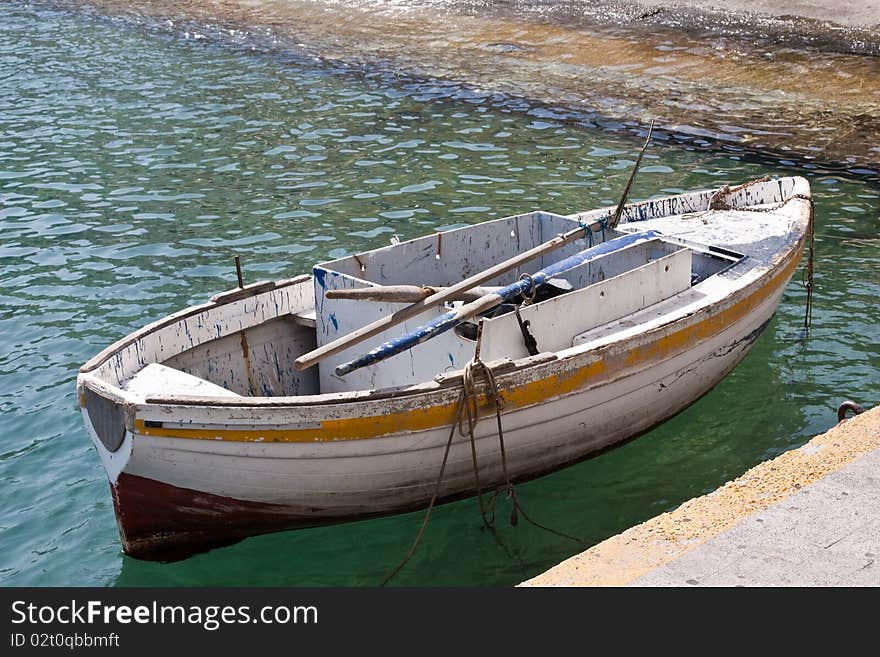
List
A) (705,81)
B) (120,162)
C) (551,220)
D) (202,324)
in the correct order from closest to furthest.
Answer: (202,324) → (551,220) → (120,162) → (705,81)

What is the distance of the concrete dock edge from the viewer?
229 inches

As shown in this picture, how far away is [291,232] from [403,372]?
5.87 m

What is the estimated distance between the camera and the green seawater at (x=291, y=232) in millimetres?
7719

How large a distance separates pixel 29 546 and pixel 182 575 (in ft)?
4.06

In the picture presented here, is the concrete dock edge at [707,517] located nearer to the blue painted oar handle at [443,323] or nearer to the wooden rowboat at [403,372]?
the wooden rowboat at [403,372]

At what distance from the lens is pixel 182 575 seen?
741 centimetres

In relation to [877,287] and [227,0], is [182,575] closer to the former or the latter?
[877,287]

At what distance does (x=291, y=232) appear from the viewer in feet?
44.2

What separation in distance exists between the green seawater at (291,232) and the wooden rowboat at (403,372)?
0.36 m

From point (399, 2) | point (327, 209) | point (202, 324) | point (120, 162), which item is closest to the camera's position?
point (202, 324)

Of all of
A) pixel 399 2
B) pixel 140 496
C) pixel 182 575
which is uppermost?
pixel 399 2

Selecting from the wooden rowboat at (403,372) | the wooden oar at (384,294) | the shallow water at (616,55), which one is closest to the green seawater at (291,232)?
the wooden rowboat at (403,372)

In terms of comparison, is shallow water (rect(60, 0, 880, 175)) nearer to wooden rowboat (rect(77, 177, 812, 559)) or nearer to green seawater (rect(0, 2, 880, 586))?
green seawater (rect(0, 2, 880, 586))

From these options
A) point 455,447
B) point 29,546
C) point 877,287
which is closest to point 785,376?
point 877,287
